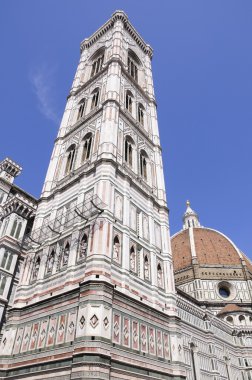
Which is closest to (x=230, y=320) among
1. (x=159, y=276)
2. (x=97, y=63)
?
(x=159, y=276)

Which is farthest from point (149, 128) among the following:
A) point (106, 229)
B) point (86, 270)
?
point (86, 270)

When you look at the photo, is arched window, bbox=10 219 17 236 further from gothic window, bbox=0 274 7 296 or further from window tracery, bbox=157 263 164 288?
window tracery, bbox=157 263 164 288

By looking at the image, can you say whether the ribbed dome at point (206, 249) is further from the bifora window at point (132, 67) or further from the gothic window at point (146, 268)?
the gothic window at point (146, 268)

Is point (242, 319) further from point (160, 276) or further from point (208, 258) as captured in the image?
point (160, 276)

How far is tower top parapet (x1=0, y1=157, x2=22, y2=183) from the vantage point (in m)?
25.1

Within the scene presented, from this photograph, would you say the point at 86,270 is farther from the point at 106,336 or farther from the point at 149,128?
the point at 149,128

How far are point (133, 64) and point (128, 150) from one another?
15.9m

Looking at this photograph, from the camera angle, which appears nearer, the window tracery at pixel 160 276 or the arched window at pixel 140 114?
the window tracery at pixel 160 276

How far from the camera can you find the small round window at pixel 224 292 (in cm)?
5400

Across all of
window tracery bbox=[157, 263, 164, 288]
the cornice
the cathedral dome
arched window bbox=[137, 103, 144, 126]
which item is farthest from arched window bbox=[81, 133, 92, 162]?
the cathedral dome

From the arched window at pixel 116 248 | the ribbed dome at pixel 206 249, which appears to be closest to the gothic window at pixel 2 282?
the arched window at pixel 116 248

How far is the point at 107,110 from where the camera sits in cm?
2338

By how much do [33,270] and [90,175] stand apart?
6.87 meters

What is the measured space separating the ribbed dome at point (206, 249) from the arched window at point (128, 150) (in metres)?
42.4
